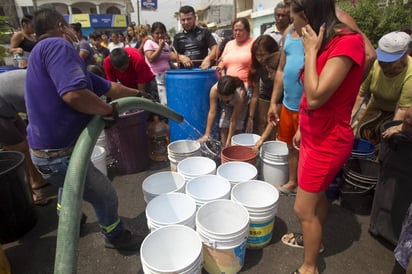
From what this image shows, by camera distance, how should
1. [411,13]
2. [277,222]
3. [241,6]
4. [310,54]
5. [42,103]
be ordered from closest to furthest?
[310,54] < [42,103] < [277,222] < [411,13] < [241,6]

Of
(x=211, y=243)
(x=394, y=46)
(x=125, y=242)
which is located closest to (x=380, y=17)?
(x=394, y=46)

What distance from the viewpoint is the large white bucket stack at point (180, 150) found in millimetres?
2973

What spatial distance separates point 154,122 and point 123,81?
787 mm

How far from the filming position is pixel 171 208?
2205 mm

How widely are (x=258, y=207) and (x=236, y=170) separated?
79 centimetres

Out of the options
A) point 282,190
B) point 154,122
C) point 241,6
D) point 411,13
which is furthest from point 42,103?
point 241,6

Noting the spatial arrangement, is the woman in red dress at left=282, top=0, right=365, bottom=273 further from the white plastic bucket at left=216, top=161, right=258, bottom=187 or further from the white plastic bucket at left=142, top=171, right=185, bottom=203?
the white plastic bucket at left=142, top=171, right=185, bottom=203

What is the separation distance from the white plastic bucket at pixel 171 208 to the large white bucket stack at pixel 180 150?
0.80 meters

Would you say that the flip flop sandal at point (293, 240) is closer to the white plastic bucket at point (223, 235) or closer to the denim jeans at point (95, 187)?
the white plastic bucket at point (223, 235)

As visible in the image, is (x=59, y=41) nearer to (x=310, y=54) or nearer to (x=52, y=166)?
(x=52, y=166)

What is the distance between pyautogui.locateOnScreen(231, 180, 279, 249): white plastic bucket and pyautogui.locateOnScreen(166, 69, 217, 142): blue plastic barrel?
131 centimetres

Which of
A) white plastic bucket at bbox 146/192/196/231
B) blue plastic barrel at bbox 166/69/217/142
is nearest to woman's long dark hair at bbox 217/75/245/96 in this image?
blue plastic barrel at bbox 166/69/217/142

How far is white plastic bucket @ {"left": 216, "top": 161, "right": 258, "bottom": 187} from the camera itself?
2.66 m

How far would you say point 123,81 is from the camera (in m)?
3.81
